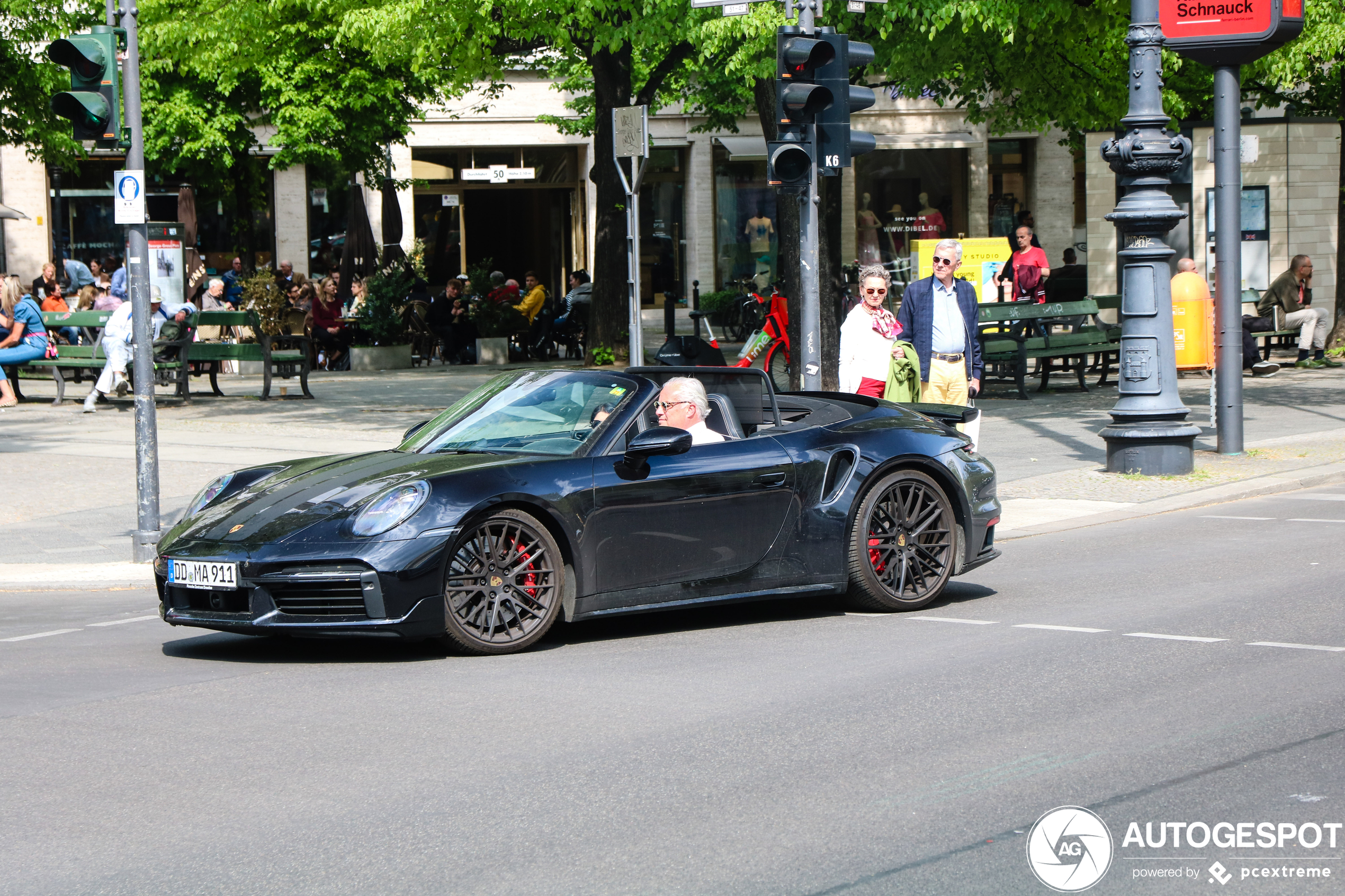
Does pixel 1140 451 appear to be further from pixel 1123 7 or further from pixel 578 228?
pixel 578 228

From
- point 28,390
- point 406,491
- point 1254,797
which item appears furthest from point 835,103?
point 28,390

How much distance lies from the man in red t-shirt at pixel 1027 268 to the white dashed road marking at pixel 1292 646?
1623 cm

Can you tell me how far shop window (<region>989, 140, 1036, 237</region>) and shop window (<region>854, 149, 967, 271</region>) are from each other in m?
0.82

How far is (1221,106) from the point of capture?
14102 millimetres

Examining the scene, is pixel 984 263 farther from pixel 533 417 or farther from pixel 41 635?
pixel 41 635

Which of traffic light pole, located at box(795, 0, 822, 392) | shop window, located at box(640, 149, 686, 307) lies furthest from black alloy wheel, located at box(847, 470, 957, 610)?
shop window, located at box(640, 149, 686, 307)

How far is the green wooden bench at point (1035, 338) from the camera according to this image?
20.2 m

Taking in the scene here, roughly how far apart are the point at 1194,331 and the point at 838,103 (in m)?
5.68

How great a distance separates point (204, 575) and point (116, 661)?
2.66 feet

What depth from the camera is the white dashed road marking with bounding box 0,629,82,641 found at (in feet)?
27.0

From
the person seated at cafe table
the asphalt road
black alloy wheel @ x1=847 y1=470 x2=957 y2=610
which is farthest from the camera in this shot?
the person seated at cafe table

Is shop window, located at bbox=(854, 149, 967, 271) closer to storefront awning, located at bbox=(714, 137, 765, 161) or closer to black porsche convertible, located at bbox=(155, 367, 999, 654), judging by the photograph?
storefront awning, located at bbox=(714, 137, 765, 161)

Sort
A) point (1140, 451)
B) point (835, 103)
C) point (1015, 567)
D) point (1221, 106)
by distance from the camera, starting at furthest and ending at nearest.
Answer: point (1221, 106)
point (1140, 451)
point (835, 103)
point (1015, 567)

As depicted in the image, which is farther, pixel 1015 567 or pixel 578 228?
pixel 578 228
